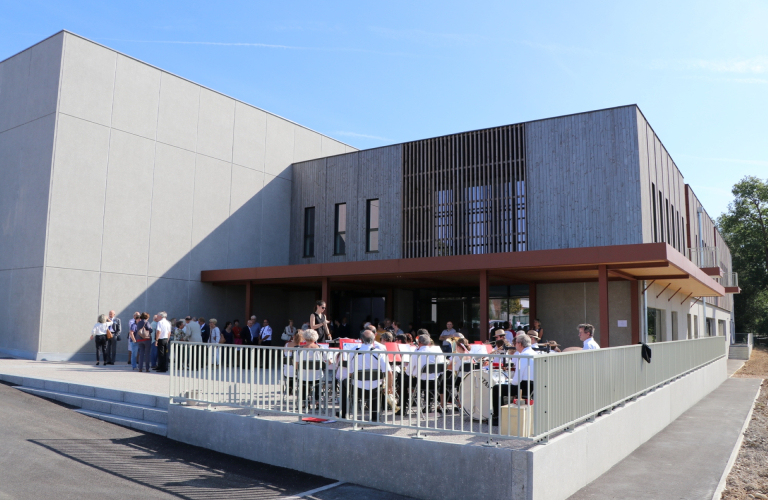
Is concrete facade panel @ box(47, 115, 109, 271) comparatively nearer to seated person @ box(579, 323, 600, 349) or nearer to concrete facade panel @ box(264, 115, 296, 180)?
concrete facade panel @ box(264, 115, 296, 180)

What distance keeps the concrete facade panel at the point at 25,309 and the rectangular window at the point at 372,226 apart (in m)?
10.6

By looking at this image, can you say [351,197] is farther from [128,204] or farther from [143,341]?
[143,341]

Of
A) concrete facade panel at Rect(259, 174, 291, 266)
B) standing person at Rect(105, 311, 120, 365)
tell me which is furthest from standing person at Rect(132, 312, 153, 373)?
concrete facade panel at Rect(259, 174, 291, 266)

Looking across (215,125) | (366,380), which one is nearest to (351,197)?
(215,125)

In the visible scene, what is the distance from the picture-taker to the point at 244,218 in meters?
22.8

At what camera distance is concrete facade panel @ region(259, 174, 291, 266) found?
2348 centimetres

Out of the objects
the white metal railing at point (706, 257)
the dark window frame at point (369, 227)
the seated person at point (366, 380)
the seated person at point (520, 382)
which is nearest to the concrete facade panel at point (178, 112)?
the dark window frame at point (369, 227)

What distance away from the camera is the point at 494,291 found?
66.0ft

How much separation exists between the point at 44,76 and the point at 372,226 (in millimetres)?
11529

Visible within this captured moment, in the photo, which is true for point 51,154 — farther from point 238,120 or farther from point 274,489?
point 274,489

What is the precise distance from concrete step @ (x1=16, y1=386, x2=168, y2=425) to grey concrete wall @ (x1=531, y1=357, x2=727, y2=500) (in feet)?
20.0

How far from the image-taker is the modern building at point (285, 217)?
1714 cm

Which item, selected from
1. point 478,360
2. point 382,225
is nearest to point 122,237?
point 382,225

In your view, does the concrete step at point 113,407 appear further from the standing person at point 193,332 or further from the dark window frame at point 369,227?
the dark window frame at point 369,227
